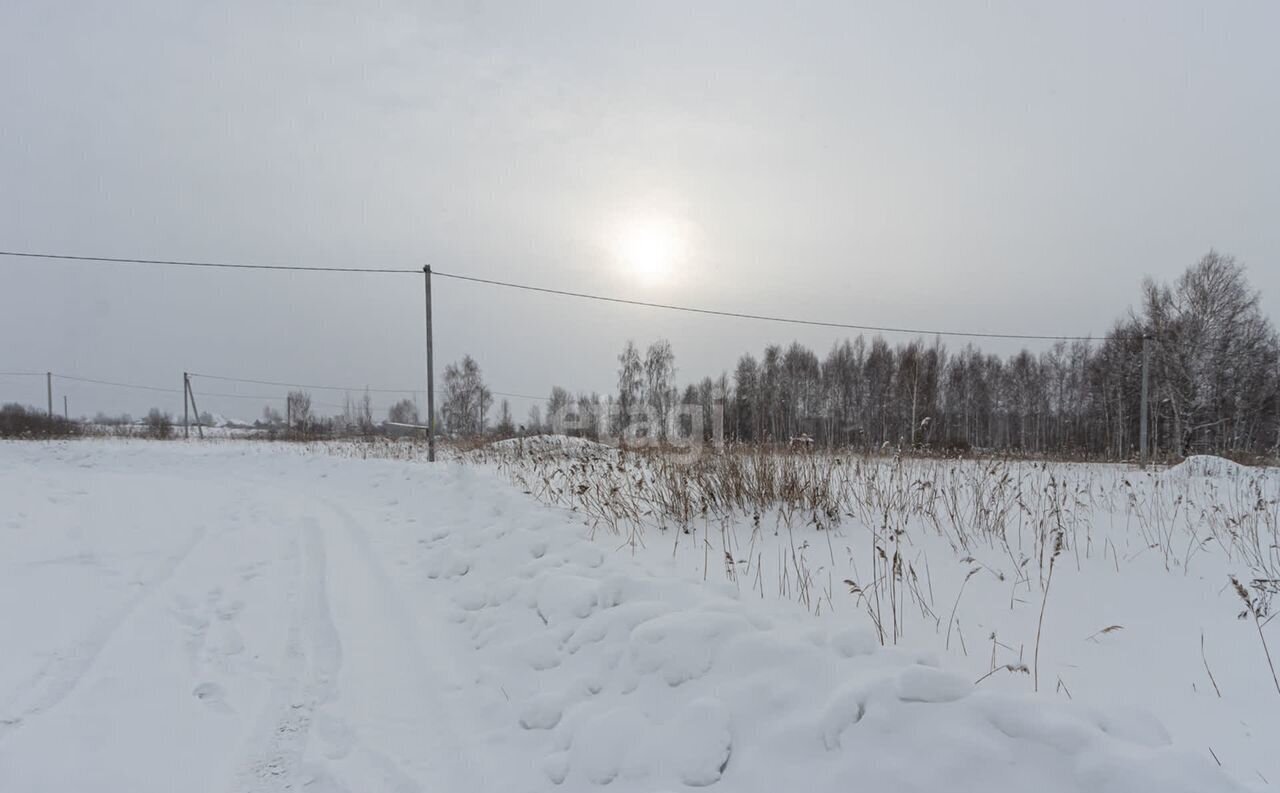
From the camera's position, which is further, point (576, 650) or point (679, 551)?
point (679, 551)

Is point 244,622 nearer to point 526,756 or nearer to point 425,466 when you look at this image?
point 526,756

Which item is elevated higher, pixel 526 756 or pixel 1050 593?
pixel 1050 593

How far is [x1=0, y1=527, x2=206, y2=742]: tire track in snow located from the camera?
234cm

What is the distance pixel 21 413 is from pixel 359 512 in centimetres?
3636

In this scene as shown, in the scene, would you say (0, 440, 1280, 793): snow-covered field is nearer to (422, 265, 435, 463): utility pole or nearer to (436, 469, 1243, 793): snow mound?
(436, 469, 1243, 793): snow mound

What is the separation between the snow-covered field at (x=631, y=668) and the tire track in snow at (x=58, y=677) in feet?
0.05

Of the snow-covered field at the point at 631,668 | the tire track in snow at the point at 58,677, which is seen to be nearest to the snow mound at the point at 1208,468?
the snow-covered field at the point at 631,668

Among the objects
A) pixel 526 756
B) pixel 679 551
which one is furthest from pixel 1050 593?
pixel 526 756

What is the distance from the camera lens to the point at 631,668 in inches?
100

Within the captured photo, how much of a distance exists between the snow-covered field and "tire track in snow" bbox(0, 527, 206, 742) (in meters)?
0.01

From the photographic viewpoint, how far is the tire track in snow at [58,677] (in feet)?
7.68

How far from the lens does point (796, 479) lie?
498 cm

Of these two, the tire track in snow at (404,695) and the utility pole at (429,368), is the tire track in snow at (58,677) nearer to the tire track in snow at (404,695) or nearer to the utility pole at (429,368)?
the tire track in snow at (404,695)

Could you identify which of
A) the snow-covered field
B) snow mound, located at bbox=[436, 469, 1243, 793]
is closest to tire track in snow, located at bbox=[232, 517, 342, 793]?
the snow-covered field
